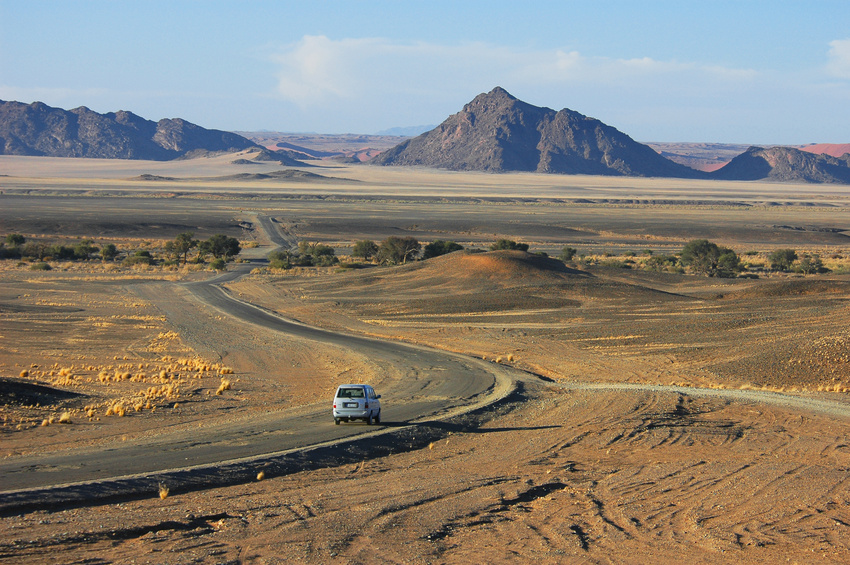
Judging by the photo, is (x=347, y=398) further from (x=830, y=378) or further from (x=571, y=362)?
(x=830, y=378)

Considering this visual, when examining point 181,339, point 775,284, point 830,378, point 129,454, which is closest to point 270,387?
point 129,454

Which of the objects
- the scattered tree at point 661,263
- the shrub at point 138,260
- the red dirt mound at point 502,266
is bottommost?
the shrub at point 138,260

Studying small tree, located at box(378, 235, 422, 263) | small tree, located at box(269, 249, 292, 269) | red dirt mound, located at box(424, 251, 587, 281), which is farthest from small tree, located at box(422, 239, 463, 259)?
red dirt mound, located at box(424, 251, 587, 281)

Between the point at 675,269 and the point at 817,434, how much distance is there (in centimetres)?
4925

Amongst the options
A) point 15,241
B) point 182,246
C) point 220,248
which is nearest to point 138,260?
point 182,246

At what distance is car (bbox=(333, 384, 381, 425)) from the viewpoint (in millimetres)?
17625

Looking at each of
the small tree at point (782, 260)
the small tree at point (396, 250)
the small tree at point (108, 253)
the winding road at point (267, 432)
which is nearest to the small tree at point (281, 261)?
the small tree at point (396, 250)

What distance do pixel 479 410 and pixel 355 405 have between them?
3.90m

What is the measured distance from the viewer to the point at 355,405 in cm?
1766

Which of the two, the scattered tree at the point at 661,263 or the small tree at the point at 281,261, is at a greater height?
the scattered tree at the point at 661,263

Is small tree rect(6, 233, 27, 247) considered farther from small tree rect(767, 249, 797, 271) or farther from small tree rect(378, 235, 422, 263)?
small tree rect(767, 249, 797, 271)

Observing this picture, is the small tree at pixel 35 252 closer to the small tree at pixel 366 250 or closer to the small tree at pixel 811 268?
the small tree at pixel 366 250

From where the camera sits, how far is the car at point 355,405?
17.6 metres

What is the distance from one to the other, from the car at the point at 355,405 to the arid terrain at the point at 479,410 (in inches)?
30.5
